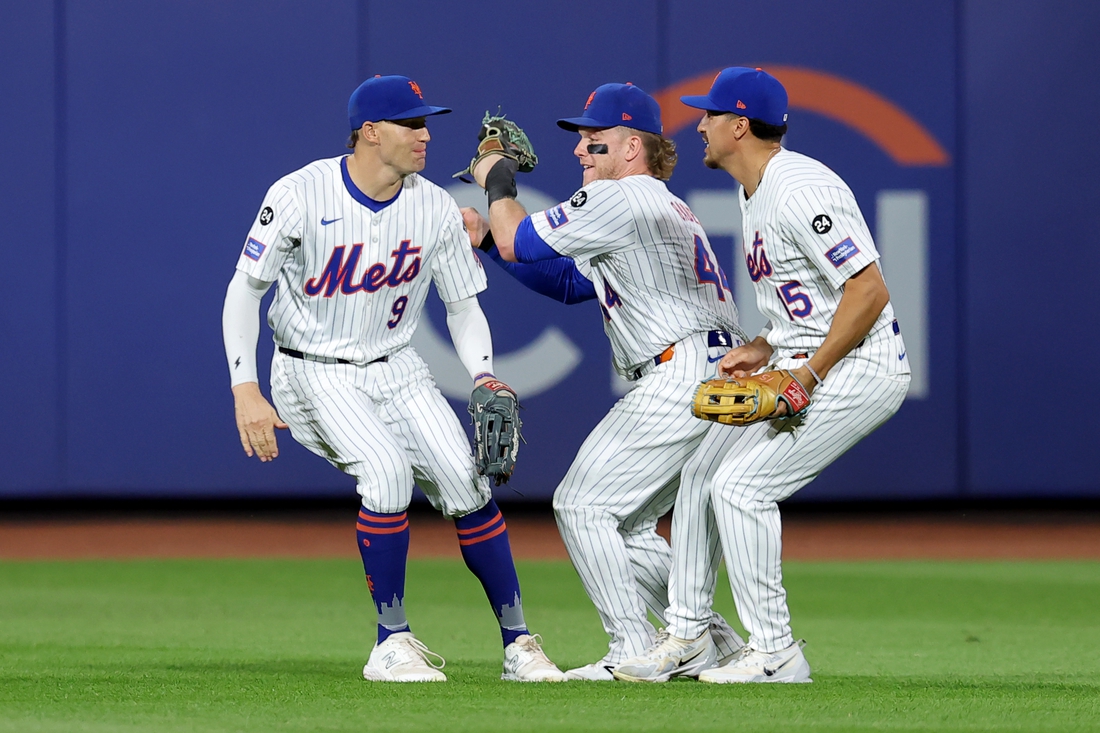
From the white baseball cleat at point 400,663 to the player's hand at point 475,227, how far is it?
1200 mm

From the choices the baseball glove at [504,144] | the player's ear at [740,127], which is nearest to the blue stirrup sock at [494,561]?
the baseball glove at [504,144]

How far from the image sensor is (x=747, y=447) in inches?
147

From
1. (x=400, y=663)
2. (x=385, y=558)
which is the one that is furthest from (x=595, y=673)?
(x=385, y=558)

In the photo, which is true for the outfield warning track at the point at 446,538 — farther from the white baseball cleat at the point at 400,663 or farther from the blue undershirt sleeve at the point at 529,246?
the blue undershirt sleeve at the point at 529,246

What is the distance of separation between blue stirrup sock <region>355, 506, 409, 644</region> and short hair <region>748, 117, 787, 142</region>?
140cm

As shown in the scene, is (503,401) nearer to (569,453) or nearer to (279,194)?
(279,194)

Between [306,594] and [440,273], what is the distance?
8.14 feet

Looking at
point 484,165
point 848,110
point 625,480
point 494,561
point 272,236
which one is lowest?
point 494,561

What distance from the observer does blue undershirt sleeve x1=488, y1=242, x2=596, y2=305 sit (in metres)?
4.43

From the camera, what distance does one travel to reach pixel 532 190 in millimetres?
8438

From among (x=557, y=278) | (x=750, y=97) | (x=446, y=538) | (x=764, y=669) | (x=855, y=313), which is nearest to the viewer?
(x=855, y=313)

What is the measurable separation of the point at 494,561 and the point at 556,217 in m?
0.99

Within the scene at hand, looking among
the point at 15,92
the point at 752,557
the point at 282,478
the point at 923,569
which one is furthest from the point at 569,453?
the point at 752,557

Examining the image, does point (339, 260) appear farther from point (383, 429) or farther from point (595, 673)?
point (595, 673)
